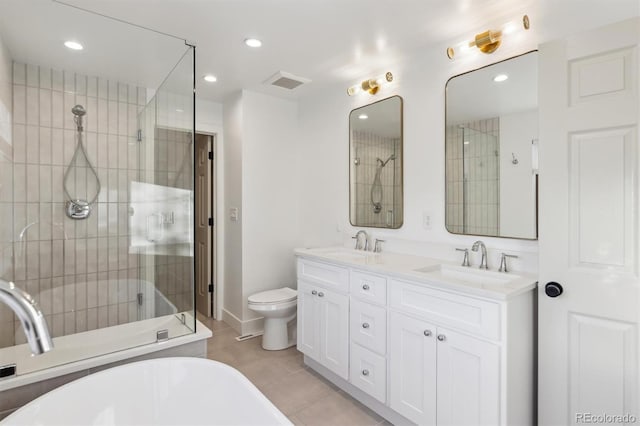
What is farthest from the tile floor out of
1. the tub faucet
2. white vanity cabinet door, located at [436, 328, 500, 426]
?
the tub faucet

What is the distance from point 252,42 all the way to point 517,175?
1973 millimetres

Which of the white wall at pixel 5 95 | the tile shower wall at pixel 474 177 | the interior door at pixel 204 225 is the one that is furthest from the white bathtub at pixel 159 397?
the interior door at pixel 204 225

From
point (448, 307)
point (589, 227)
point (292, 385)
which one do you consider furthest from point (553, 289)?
point (292, 385)

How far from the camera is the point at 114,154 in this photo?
214cm

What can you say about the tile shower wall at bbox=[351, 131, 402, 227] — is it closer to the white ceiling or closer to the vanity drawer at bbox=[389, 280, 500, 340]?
the white ceiling

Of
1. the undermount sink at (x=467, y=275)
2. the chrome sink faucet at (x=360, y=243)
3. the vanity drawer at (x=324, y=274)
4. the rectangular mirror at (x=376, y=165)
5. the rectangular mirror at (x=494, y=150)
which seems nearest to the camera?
the undermount sink at (x=467, y=275)

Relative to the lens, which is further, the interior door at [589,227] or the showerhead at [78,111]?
the showerhead at [78,111]

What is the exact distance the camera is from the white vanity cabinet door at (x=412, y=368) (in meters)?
1.76

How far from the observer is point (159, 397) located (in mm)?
1521

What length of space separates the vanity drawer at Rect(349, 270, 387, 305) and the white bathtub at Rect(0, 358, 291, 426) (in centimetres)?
95

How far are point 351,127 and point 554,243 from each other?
6.29ft

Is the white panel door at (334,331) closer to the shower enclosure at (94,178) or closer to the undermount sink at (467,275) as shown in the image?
the undermount sink at (467,275)

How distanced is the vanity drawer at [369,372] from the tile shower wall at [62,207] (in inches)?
56.4

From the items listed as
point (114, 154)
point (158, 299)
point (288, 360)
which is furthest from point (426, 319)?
point (114, 154)
